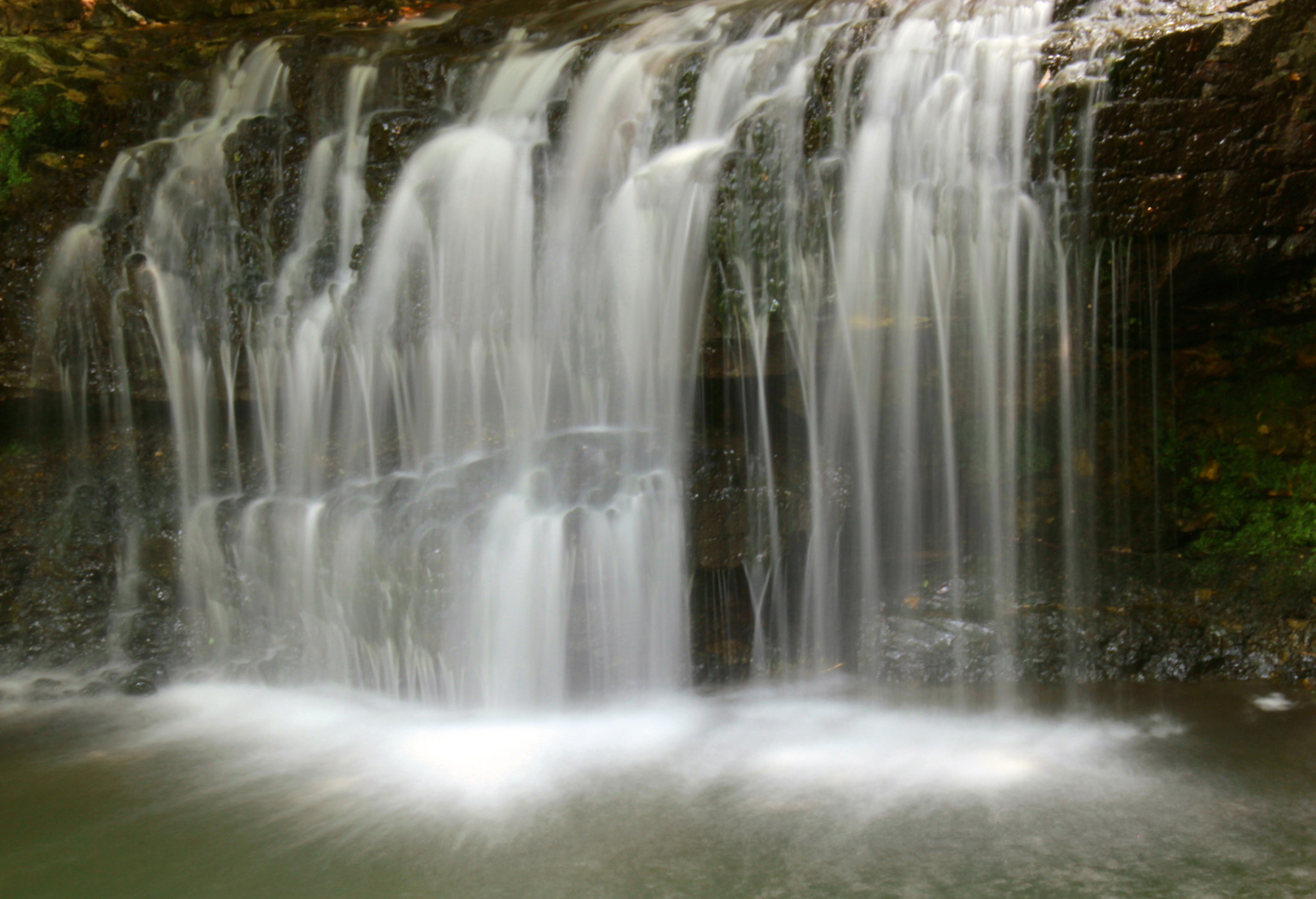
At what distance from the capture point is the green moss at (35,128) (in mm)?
7141

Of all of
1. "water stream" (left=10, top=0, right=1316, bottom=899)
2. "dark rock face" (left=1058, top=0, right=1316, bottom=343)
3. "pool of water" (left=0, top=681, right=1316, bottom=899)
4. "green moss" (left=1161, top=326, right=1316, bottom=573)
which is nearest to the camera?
"pool of water" (left=0, top=681, right=1316, bottom=899)

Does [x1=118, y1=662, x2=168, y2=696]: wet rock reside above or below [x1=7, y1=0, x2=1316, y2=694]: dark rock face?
below

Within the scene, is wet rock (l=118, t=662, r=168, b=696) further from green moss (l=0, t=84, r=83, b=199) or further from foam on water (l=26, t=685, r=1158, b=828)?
green moss (l=0, t=84, r=83, b=199)

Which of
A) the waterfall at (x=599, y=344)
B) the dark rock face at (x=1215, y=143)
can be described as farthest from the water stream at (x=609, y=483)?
the dark rock face at (x=1215, y=143)

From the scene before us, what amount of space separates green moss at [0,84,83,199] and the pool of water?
12.0 feet

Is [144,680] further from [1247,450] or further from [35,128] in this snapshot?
[1247,450]

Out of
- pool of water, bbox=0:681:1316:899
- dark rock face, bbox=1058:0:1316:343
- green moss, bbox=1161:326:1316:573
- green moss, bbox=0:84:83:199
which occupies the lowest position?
pool of water, bbox=0:681:1316:899

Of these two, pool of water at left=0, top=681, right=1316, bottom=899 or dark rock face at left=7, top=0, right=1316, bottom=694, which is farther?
dark rock face at left=7, top=0, right=1316, bottom=694

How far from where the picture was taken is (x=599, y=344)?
5.93 meters

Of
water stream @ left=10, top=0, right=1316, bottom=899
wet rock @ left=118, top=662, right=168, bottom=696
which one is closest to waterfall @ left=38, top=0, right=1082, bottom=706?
water stream @ left=10, top=0, right=1316, bottom=899

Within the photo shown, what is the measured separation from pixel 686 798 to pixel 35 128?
20.9ft

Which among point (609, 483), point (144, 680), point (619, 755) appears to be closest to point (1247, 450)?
point (609, 483)

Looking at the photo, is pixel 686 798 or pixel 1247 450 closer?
pixel 686 798

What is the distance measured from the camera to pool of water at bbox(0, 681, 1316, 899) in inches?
152
